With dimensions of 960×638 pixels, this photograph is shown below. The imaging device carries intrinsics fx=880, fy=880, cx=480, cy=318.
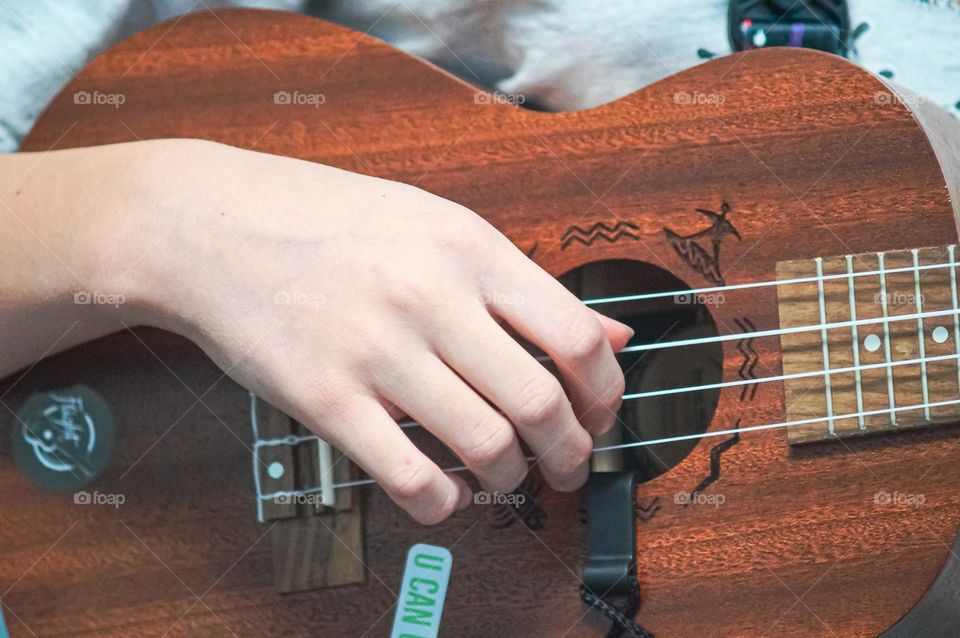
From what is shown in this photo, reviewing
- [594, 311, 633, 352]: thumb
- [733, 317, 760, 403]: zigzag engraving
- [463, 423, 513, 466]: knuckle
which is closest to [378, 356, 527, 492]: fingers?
[463, 423, 513, 466]: knuckle

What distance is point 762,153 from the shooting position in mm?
732

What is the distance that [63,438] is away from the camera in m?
0.73

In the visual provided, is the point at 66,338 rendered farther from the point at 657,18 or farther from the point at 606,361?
the point at 657,18

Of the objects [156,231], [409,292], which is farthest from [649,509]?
[156,231]

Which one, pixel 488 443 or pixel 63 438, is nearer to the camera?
pixel 488 443

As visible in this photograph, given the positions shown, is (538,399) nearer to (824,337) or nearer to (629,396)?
(629,396)

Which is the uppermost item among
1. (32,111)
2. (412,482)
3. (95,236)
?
(32,111)

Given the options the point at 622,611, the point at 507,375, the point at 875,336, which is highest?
the point at 507,375

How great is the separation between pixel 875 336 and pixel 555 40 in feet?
1.36

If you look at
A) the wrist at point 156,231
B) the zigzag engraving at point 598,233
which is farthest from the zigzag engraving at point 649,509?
the wrist at point 156,231

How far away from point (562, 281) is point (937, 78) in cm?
48

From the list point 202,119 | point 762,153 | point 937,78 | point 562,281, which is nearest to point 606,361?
point 562,281

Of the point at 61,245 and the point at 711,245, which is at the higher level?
the point at 61,245

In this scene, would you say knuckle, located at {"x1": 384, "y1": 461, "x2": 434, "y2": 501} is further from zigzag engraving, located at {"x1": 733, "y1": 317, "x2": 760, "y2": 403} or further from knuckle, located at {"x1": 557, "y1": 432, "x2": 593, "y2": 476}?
zigzag engraving, located at {"x1": 733, "y1": 317, "x2": 760, "y2": 403}
